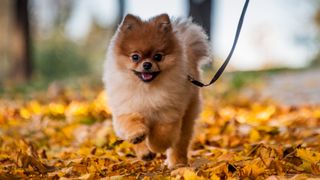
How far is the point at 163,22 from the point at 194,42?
53 centimetres

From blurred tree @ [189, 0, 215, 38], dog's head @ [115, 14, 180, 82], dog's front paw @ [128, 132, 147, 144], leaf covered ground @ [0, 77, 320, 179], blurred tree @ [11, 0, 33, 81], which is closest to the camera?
leaf covered ground @ [0, 77, 320, 179]

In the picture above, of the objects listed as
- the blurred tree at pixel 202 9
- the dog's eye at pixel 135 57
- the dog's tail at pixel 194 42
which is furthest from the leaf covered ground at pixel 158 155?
the blurred tree at pixel 202 9

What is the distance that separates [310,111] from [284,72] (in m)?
7.36

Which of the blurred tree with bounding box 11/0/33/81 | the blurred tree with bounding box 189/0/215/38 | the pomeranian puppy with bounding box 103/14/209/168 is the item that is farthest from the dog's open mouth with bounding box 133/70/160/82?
the blurred tree with bounding box 11/0/33/81

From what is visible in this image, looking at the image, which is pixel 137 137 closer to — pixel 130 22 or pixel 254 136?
pixel 130 22

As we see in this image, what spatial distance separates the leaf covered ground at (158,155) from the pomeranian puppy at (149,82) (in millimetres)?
250

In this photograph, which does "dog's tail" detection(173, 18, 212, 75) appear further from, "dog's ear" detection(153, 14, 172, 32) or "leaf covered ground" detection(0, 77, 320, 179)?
"leaf covered ground" detection(0, 77, 320, 179)

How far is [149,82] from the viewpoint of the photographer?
4.20 m

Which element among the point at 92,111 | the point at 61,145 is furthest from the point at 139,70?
the point at 92,111

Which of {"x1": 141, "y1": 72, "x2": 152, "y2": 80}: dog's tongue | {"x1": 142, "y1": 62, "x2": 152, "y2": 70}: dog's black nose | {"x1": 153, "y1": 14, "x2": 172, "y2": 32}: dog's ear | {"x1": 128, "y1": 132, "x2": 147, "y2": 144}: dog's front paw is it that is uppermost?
{"x1": 153, "y1": 14, "x2": 172, "y2": 32}: dog's ear

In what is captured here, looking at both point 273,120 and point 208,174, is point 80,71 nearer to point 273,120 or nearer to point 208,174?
point 273,120

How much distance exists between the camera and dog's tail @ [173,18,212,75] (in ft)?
15.3

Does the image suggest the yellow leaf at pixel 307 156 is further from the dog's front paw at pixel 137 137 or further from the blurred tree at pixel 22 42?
the blurred tree at pixel 22 42

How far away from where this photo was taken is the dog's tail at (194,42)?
466 centimetres
